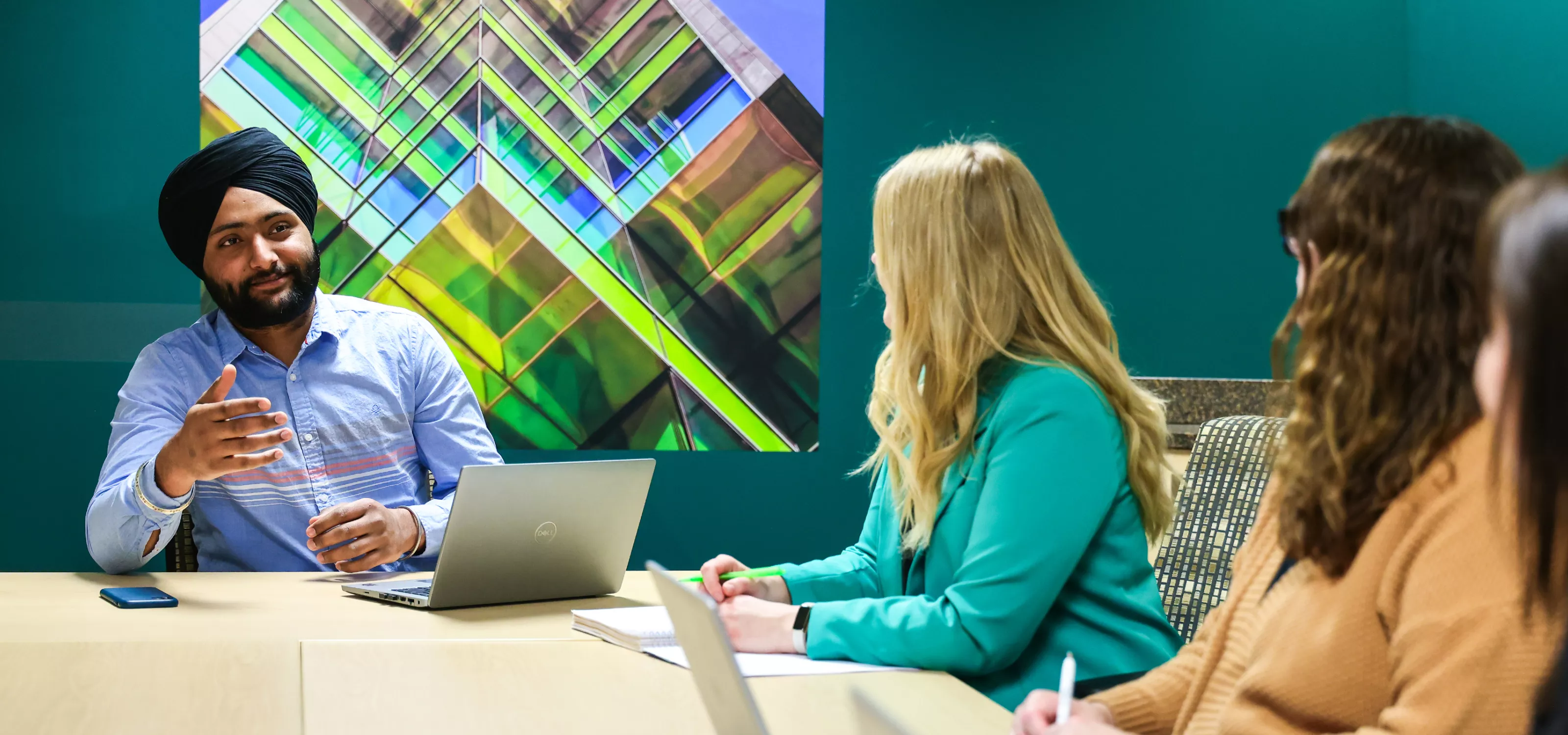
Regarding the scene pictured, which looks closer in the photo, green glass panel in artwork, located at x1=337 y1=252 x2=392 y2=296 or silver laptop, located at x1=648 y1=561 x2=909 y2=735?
A: silver laptop, located at x1=648 y1=561 x2=909 y2=735

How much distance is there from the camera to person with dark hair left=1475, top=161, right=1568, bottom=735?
1.72ft

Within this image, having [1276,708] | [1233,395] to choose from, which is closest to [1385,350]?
[1276,708]

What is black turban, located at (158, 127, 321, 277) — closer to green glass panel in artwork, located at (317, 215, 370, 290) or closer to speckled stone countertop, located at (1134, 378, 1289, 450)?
green glass panel in artwork, located at (317, 215, 370, 290)

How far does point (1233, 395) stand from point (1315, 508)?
87.1 inches

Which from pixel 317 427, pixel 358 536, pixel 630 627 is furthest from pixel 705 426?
pixel 630 627

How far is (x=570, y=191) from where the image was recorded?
10.0 ft

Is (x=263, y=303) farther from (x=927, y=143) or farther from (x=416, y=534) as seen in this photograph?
(x=927, y=143)

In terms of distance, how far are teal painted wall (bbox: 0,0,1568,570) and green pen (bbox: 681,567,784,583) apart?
1331 mm

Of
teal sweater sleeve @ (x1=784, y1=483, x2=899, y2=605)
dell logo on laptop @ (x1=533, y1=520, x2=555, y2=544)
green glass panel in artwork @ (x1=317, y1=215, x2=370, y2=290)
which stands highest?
green glass panel in artwork @ (x1=317, y1=215, x2=370, y2=290)

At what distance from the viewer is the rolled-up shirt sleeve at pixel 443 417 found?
2553 mm

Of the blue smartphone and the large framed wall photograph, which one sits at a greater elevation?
the large framed wall photograph

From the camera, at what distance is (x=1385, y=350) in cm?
92

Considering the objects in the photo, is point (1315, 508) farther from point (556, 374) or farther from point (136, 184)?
point (136, 184)

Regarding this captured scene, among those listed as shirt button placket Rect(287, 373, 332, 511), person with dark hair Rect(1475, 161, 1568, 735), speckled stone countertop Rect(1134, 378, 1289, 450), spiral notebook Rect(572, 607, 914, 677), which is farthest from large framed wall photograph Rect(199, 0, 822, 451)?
person with dark hair Rect(1475, 161, 1568, 735)
